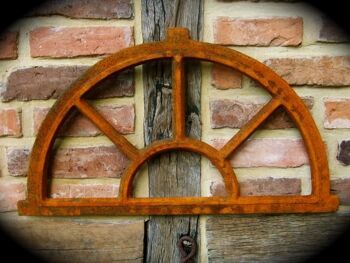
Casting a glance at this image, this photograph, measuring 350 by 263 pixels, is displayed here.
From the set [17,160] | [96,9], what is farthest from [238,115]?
[17,160]

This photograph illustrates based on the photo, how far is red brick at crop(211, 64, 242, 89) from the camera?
0.98m

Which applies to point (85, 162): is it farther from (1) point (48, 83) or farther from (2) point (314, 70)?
(2) point (314, 70)

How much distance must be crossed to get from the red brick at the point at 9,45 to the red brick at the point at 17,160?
20 cm

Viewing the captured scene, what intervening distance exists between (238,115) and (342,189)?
0.28 meters

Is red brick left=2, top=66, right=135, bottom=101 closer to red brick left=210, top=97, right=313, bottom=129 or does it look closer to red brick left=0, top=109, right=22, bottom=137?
red brick left=0, top=109, right=22, bottom=137

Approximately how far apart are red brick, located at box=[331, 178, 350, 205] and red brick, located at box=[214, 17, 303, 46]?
318 mm

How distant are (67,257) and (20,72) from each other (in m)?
0.43

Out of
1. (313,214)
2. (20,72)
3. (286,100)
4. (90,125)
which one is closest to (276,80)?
(286,100)

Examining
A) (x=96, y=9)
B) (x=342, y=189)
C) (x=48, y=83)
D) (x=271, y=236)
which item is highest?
(x=96, y=9)

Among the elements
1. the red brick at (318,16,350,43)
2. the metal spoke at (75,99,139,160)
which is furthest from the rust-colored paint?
the red brick at (318,16,350,43)

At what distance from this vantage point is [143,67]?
3.23ft

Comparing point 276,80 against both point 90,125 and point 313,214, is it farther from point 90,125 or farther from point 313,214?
point 90,125

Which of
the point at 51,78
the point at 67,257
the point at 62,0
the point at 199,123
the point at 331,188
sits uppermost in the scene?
the point at 62,0

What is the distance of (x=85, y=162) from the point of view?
1.00 metres
